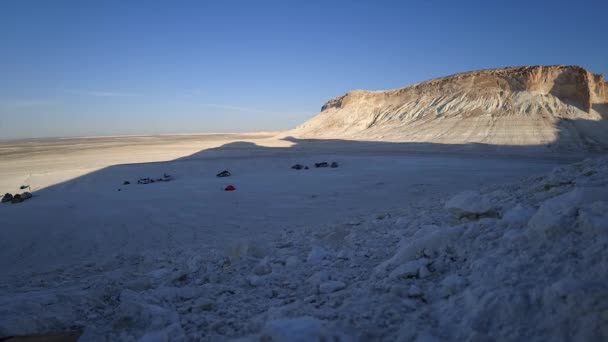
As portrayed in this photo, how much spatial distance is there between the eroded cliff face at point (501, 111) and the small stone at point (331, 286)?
32075mm

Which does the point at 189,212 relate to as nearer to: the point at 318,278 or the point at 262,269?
the point at 262,269

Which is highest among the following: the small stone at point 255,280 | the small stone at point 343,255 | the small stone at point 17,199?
the small stone at point 343,255

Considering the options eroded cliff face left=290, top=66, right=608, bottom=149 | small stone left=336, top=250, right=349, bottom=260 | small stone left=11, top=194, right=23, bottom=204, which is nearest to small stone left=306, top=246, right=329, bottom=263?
small stone left=336, top=250, right=349, bottom=260

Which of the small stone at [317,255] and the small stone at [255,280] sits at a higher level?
the small stone at [317,255]

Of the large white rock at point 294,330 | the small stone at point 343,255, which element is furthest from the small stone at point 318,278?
the large white rock at point 294,330

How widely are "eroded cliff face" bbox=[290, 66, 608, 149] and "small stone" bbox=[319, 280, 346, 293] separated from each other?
105ft

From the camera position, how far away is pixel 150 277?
3.79 m

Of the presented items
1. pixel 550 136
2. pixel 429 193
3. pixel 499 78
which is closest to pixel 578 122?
pixel 550 136

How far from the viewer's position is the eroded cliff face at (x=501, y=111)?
3150cm

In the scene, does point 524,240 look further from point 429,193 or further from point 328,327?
point 429,193

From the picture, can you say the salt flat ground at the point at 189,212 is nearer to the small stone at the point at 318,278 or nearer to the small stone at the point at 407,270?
the small stone at the point at 318,278

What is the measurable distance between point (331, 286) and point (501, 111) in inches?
1682

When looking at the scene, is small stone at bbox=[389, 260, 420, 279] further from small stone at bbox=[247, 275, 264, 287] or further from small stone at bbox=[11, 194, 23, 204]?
small stone at bbox=[11, 194, 23, 204]

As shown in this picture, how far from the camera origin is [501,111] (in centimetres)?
3797
